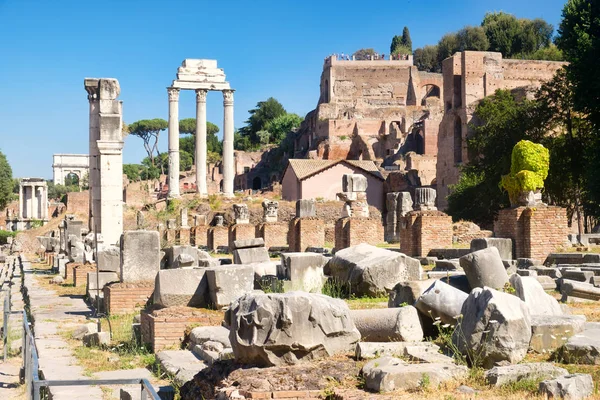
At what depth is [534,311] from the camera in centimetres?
780

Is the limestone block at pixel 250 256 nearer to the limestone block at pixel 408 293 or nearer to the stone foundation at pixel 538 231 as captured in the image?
the stone foundation at pixel 538 231

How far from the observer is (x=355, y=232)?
22.9m

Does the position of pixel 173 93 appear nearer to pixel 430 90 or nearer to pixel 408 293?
pixel 430 90

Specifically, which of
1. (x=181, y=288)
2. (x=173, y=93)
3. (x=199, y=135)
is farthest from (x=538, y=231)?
(x=173, y=93)

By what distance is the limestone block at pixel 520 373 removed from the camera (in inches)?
226

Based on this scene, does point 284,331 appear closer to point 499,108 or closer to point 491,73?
point 499,108

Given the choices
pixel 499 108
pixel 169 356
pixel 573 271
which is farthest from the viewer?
pixel 499 108

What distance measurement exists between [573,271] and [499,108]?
28.3 meters

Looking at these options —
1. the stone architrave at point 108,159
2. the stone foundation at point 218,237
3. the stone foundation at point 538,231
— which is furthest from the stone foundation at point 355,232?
the stone foundation at point 218,237

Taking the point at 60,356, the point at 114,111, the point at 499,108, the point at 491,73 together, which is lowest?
the point at 60,356

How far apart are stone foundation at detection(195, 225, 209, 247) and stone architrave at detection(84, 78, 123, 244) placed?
1591cm

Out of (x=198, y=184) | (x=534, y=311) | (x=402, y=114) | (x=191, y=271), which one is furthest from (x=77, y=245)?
(x=402, y=114)

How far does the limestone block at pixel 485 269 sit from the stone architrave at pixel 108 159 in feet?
41.5

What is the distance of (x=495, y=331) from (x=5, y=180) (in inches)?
2565
